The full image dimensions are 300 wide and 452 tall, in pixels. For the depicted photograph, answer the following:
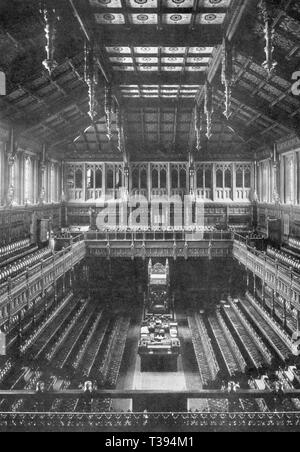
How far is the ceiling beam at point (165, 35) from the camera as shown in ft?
45.8

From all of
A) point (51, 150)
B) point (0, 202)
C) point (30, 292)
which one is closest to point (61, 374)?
point (30, 292)

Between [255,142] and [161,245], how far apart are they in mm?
9542

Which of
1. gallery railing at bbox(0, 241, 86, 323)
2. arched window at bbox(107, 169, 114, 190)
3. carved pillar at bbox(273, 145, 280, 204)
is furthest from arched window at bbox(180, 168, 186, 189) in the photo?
gallery railing at bbox(0, 241, 86, 323)

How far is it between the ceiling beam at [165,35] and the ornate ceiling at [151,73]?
0.03 metres

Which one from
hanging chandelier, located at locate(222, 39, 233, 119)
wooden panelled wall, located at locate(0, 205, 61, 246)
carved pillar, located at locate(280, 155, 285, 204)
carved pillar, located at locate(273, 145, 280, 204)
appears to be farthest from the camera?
carved pillar, located at locate(273, 145, 280, 204)

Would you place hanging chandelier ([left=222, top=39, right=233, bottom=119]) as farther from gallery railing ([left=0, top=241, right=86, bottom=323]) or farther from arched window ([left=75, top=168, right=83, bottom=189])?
arched window ([left=75, top=168, right=83, bottom=189])

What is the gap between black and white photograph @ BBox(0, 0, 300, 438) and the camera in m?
7.48

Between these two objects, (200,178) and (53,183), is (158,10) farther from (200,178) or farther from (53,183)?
(200,178)

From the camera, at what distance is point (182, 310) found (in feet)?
65.1

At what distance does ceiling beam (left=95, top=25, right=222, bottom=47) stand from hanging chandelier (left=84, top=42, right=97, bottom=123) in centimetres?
76

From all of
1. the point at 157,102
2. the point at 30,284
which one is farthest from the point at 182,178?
the point at 30,284

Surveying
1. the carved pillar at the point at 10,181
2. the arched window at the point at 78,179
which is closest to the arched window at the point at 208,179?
the arched window at the point at 78,179

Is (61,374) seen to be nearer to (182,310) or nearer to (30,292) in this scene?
(30,292)

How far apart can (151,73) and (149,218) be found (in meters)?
10.4
